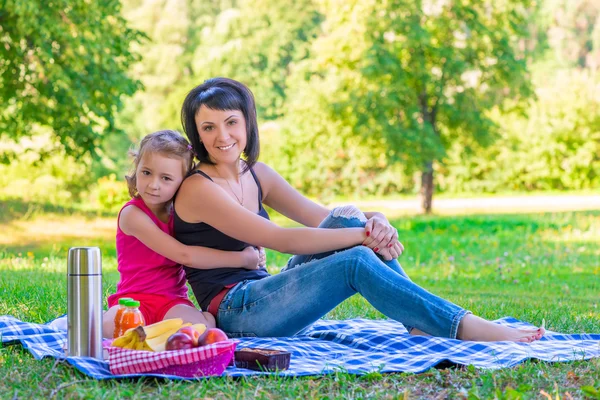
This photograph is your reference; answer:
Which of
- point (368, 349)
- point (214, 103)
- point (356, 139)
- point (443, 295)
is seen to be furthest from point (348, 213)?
point (356, 139)

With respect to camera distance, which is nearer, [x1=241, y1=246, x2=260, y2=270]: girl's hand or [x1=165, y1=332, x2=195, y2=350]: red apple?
[x1=165, y1=332, x2=195, y2=350]: red apple

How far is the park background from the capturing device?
201 inches

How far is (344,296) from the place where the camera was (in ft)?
12.1

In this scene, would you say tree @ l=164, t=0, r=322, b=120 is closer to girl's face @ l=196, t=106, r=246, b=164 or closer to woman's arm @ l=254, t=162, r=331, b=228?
woman's arm @ l=254, t=162, r=331, b=228

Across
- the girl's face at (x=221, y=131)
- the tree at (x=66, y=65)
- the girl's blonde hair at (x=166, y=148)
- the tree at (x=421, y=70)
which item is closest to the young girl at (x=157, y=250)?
the girl's blonde hair at (x=166, y=148)

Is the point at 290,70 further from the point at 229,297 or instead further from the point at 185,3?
the point at 229,297

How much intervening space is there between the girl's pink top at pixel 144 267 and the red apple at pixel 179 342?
33.9 inches

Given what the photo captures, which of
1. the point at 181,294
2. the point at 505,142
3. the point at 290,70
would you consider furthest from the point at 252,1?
→ the point at 181,294

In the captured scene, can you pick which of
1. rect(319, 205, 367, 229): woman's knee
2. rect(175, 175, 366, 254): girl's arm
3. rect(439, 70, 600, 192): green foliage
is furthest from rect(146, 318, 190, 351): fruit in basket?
rect(439, 70, 600, 192): green foliage

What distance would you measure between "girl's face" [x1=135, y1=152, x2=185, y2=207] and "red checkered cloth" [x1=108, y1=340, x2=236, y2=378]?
102 cm

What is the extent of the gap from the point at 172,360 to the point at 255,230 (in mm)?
930

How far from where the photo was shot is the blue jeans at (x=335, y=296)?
355 cm

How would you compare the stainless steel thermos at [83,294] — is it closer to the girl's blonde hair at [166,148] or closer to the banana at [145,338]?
the banana at [145,338]

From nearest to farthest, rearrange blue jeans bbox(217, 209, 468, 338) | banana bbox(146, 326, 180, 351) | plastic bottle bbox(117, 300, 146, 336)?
banana bbox(146, 326, 180, 351)
plastic bottle bbox(117, 300, 146, 336)
blue jeans bbox(217, 209, 468, 338)
